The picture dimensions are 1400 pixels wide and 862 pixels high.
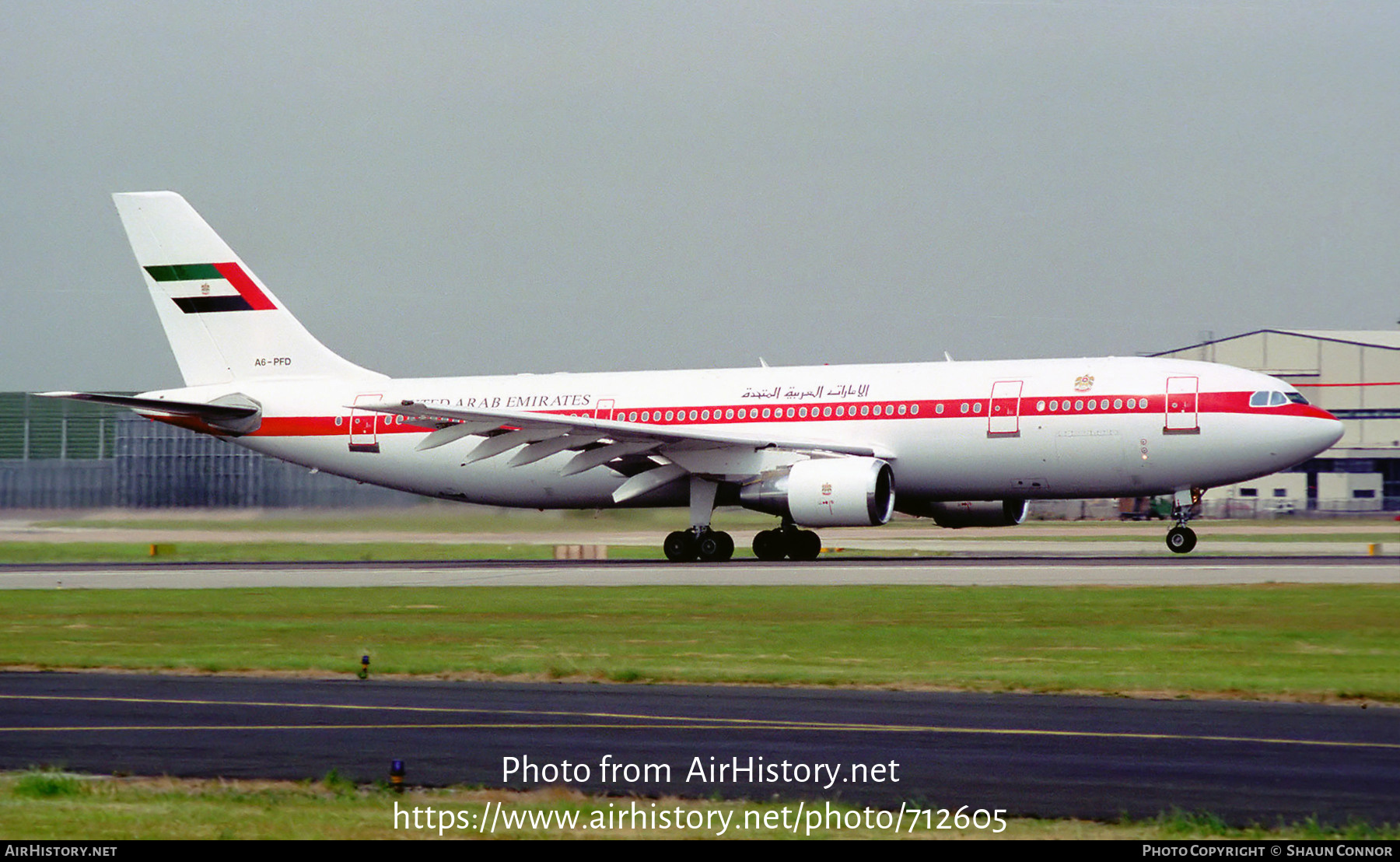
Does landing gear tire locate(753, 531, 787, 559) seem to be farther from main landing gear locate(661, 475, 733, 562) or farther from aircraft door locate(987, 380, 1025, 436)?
aircraft door locate(987, 380, 1025, 436)

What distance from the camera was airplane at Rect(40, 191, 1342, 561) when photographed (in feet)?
116

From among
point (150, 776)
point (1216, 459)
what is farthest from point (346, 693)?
point (1216, 459)

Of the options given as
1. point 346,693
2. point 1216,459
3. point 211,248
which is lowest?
point 346,693

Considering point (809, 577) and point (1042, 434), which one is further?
point (1042, 434)

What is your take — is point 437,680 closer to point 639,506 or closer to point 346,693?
point 346,693

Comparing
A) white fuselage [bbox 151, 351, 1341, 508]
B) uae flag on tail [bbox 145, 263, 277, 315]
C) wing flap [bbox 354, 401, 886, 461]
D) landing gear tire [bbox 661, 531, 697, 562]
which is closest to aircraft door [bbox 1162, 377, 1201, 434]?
white fuselage [bbox 151, 351, 1341, 508]

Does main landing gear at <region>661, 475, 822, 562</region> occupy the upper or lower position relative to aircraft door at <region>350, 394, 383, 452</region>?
lower

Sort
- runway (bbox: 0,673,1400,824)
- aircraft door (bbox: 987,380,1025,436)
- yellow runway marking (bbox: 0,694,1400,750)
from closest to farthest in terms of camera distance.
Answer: runway (bbox: 0,673,1400,824)
yellow runway marking (bbox: 0,694,1400,750)
aircraft door (bbox: 987,380,1025,436)

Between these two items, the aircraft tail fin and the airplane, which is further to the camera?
the aircraft tail fin

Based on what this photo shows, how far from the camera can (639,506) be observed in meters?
40.3

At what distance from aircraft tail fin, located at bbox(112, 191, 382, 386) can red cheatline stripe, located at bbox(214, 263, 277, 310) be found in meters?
0.02

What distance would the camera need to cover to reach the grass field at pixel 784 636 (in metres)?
17.7

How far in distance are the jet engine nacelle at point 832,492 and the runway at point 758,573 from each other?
1.09 metres

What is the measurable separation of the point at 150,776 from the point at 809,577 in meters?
20.3
